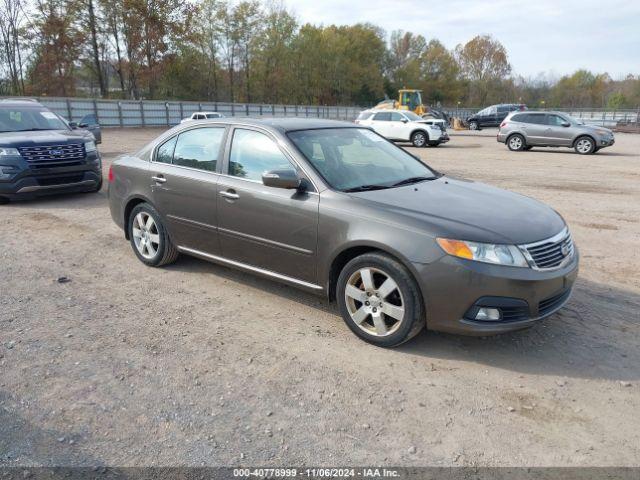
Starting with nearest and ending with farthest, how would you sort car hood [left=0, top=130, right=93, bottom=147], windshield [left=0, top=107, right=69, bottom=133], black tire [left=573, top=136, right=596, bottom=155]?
car hood [left=0, top=130, right=93, bottom=147]
windshield [left=0, top=107, right=69, bottom=133]
black tire [left=573, top=136, right=596, bottom=155]

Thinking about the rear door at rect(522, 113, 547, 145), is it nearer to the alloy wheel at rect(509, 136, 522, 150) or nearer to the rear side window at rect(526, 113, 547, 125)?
the rear side window at rect(526, 113, 547, 125)

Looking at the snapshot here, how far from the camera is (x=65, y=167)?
8977 mm

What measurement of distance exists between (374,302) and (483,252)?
85cm

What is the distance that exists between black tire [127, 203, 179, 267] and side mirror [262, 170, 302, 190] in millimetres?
1769

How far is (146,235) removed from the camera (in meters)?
5.58

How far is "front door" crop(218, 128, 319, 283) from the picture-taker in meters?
4.11

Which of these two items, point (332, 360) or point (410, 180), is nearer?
point (332, 360)

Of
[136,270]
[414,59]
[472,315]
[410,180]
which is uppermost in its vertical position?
[414,59]

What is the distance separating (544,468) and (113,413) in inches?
94.3

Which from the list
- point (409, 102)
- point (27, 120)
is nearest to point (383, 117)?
point (409, 102)

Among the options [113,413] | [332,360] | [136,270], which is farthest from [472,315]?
[136,270]

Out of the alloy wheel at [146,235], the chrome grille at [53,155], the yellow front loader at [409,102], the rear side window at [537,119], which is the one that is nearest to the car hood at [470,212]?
the alloy wheel at [146,235]

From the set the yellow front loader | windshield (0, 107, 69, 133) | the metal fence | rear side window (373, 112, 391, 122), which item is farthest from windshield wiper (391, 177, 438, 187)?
the yellow front loader

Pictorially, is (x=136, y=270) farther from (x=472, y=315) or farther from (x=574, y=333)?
(x=574, y=333)
